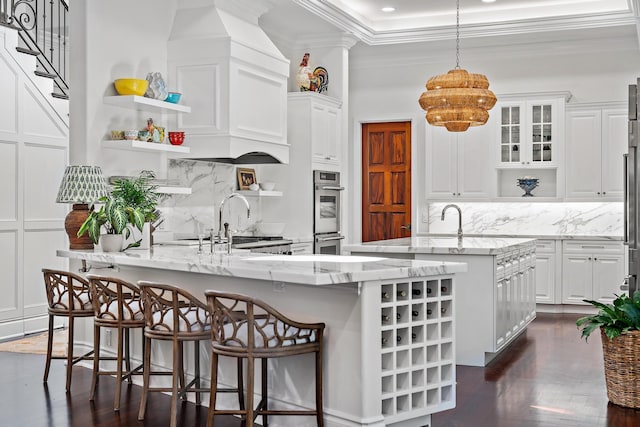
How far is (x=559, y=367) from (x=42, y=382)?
3.65 m

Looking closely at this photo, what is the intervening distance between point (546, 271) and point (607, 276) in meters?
0.63

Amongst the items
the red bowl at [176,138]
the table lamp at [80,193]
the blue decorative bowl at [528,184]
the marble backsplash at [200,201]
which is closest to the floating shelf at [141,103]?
the red bowl at [176,138]

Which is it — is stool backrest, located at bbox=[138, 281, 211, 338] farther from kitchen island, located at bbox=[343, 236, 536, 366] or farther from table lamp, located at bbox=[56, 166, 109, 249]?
kitchen island, located at bbox=[343, 236, 536, 366]

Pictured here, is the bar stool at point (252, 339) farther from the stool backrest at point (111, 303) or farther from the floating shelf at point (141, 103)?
the floating shelf at point (141, 103)

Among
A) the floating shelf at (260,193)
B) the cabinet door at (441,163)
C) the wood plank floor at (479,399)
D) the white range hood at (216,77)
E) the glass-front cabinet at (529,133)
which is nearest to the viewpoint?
the wood plank floor at (479,399)

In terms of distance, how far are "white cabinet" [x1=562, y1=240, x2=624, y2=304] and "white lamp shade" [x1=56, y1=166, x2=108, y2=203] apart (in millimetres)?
5198

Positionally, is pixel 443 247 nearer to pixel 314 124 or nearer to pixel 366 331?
pixel 366 331

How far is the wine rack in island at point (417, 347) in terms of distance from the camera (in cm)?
368

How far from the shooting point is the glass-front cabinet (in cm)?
816

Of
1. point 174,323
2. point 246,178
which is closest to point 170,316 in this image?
point 174,323

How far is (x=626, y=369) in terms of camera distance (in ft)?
14.1

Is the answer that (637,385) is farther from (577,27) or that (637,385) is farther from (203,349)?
(577,27)

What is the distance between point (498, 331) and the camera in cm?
550

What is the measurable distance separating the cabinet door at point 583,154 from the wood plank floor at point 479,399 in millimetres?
2782
